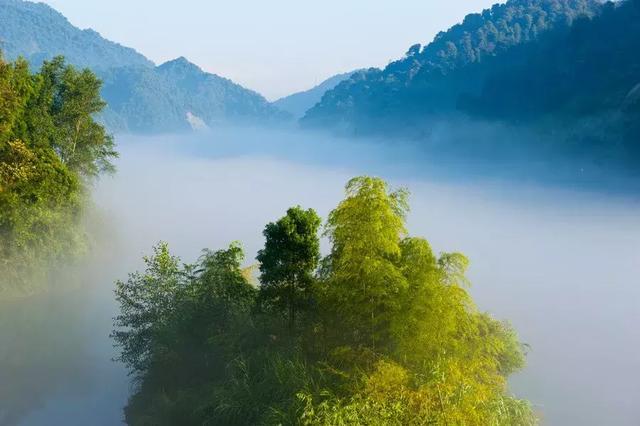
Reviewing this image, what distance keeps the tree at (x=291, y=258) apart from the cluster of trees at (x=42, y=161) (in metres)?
30.3

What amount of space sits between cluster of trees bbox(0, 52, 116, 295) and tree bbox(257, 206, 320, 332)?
30313mm

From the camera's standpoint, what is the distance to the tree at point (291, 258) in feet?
81.5

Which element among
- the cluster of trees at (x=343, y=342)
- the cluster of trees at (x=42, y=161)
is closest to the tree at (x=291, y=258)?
the cluster of trees at (x=343, y=342)

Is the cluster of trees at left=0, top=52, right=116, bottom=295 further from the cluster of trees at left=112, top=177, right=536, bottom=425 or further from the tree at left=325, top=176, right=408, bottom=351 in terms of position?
the tree at left=325, top=176, right=408, bottom=351

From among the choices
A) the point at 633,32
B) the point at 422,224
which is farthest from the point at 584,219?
the point at 633,32

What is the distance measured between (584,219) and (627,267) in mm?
33400

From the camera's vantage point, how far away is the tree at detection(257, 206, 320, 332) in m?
24.8

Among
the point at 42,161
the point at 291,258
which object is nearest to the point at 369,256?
the point at 291,258

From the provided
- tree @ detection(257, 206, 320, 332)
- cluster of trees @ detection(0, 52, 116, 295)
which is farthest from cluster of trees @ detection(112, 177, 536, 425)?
cluster of trees @ detection(0, 52, 116, 295)

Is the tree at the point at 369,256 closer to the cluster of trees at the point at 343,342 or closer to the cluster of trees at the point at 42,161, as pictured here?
the cluster of trees at the point at 343,342

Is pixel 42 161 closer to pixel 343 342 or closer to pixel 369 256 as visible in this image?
pixel 343 342

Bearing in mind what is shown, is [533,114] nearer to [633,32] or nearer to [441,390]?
[633,32]

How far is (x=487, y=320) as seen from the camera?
3497 cm

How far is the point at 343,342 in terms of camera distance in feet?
78.3
